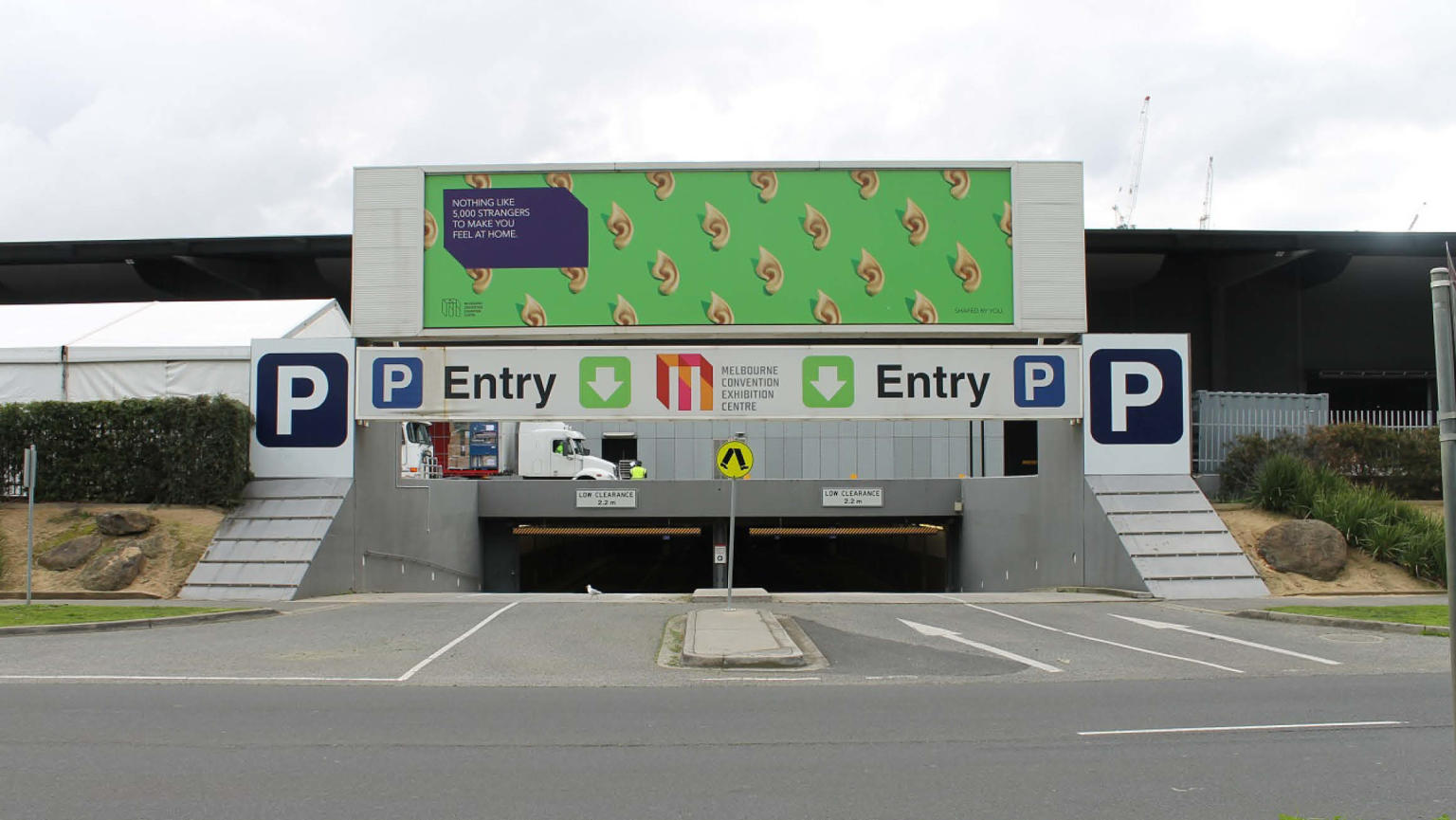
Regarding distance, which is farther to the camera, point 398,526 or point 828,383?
point 398,526

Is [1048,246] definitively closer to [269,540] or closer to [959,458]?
[269,540]

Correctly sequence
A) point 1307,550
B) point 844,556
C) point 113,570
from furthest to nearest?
point 844,556
point 1307,550
point 113,570

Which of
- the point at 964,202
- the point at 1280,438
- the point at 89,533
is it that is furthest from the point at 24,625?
the point at 1280,438

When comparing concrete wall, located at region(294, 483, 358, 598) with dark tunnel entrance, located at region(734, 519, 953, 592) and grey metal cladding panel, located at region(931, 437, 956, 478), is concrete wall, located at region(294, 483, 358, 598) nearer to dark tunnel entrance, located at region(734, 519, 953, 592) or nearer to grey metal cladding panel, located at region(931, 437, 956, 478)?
dark tunnel entrance, located at region(734, 519, 953, 592)

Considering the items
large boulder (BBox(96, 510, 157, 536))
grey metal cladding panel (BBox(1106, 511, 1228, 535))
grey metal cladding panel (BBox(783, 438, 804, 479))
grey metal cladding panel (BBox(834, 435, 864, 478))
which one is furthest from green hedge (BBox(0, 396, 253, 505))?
grey metal cladding panel (BBox(834, 435, 864, 478))

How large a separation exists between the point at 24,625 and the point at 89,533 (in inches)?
243

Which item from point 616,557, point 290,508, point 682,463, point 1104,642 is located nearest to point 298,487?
point 290,508

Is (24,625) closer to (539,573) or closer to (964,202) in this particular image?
(964,202)

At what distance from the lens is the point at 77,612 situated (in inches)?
606

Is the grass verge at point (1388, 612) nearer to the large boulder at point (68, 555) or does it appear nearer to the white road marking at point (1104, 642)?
the white road marking at point (1104, 642)

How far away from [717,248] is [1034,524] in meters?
9.93

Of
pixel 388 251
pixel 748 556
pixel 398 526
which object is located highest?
pixel 388 251

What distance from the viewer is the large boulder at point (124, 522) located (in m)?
19.5

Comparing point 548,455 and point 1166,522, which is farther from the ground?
point 548,455
